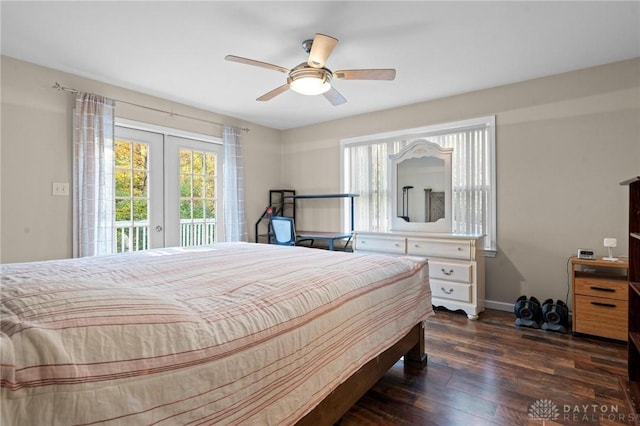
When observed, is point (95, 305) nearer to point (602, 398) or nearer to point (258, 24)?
point (258, 24)

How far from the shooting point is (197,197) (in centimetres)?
418

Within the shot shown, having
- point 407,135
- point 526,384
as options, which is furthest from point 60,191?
point 526,384

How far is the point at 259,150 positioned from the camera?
4938 millimetres

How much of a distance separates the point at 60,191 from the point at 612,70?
5.22 metres

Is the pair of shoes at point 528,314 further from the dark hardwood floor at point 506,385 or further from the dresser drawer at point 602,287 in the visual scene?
the dresser drawer at point 602,287

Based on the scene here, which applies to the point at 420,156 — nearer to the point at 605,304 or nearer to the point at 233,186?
the point at 605,304

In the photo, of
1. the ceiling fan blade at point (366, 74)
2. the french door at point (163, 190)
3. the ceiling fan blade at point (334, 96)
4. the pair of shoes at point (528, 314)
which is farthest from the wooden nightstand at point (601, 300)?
the french door at point (163, 190)

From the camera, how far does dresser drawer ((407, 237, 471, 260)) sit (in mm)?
3238

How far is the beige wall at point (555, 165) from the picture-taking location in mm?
2873

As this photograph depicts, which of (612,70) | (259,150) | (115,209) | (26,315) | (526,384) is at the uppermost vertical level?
(612,70)

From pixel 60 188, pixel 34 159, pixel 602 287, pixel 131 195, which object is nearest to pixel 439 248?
pixel 602 287

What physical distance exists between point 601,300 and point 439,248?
1353mm

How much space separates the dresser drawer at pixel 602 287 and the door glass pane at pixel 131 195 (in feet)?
14.3

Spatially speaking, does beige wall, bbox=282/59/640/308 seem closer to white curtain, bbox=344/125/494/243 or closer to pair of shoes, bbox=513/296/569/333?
white curtain, bbox=344/125/494/243
